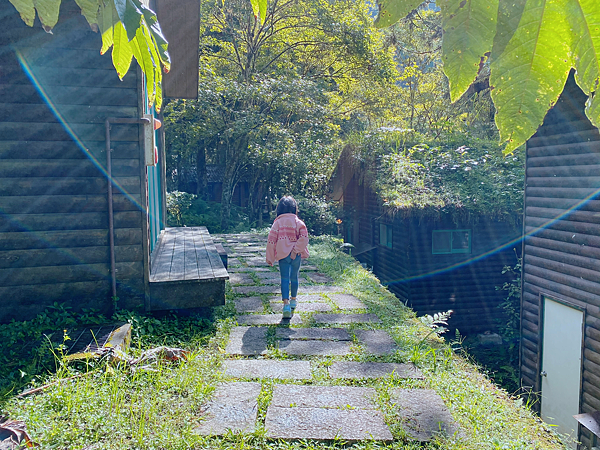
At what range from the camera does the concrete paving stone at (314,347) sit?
4.25 metres

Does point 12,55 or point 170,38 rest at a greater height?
point 170,38

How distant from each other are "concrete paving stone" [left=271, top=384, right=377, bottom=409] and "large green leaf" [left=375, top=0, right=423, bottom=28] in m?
2.94

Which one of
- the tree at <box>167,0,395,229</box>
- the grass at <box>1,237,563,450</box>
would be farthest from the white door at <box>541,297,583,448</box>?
the tree at <box>167,0,395,229</box>

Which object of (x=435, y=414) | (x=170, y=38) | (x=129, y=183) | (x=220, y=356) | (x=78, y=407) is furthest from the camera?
(x=170, y=38)

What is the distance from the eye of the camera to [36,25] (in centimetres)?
426

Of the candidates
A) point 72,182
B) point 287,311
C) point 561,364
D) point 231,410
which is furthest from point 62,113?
point 561,364

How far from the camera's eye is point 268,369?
3.85 metres

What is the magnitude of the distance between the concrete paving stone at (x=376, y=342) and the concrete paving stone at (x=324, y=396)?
88 cm

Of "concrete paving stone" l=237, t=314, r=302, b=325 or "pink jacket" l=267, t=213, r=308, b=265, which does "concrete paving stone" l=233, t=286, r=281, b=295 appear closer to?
"concrete paving stone" l=237, t=314, r=302, b=325

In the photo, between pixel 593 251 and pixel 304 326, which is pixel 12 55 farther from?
pixel 593 251

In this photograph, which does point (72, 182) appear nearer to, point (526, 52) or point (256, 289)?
point (256, 289)

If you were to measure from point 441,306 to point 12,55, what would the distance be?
987cm

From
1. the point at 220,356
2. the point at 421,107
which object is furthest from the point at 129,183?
the point at 421,107

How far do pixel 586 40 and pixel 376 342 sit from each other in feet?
13.8
